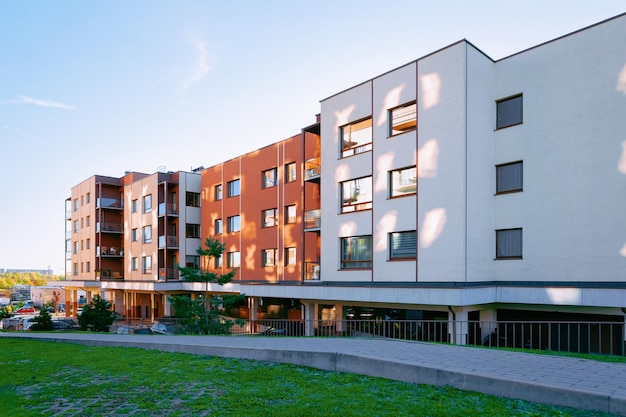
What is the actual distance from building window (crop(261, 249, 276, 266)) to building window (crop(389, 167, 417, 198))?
1190 centimetres

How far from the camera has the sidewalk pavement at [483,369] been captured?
578 centimetres

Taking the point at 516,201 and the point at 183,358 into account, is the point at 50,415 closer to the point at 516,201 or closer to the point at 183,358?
the point at 183,358

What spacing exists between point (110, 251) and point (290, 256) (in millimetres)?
26246

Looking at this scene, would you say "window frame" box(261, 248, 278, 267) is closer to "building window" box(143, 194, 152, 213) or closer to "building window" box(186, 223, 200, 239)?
"building window" box(186, 223, 200, 239)

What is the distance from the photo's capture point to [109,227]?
155ft

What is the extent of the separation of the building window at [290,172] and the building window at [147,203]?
17.6 metres

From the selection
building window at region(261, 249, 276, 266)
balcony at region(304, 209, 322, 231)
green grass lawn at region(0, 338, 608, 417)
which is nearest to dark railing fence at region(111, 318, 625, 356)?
balcony at region(304, 209, 322, 231)

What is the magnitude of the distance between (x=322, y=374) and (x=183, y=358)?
140 inches

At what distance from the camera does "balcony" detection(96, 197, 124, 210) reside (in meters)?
47.5

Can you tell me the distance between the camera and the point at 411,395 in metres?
6.39

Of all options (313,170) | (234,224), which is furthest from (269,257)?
(313,170)

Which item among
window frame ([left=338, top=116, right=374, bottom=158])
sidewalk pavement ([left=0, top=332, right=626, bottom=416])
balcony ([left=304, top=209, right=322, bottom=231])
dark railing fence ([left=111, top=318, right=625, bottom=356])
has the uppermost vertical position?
window frame ([left=338, top=116, right=374, bottom=158])

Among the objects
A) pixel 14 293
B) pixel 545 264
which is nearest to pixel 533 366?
pixel 545 264

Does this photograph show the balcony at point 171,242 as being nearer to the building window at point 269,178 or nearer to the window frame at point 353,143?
the building window at point 269,178
